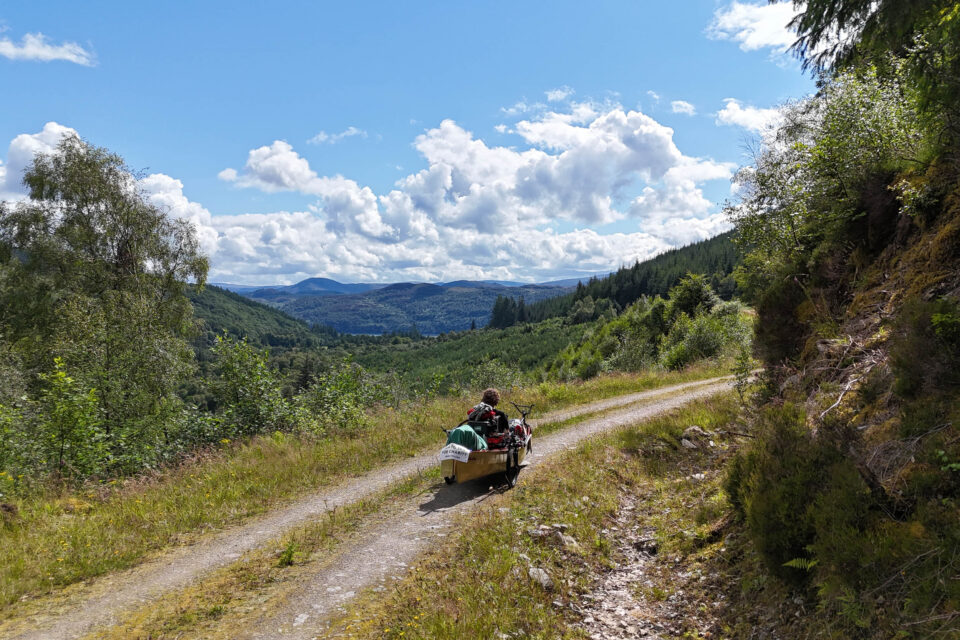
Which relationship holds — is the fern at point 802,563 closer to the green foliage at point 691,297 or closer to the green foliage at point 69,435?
the green foliage at point 69,435

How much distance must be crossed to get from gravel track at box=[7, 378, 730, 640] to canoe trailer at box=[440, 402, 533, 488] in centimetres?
48

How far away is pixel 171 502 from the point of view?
8.75 metres

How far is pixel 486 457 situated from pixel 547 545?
8.07 ft

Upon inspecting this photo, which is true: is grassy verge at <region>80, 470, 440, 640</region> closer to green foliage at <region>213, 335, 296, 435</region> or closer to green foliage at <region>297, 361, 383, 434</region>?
green foliage at <region>297, 361, 383, 434</region>

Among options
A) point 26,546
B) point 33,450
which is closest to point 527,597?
point 26,546

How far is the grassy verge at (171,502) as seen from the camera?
6.45 meters

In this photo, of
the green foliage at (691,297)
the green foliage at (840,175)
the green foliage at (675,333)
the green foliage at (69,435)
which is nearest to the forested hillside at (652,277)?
the green foliage at (675,333)

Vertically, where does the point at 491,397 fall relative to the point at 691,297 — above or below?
below

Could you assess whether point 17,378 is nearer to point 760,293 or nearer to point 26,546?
point 26,546

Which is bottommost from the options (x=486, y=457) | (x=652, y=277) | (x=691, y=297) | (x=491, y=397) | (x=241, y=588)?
(x=241, y=588)

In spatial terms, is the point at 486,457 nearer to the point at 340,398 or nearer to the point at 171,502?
the point at 171,502

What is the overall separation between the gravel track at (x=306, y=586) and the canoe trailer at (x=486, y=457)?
482 millimetres

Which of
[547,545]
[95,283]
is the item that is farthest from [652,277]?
[547,545]

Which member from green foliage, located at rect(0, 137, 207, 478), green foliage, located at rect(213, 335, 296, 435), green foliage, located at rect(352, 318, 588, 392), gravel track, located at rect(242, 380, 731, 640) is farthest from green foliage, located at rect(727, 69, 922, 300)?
green foliage, located at rect(352, 318, 588, 392)
